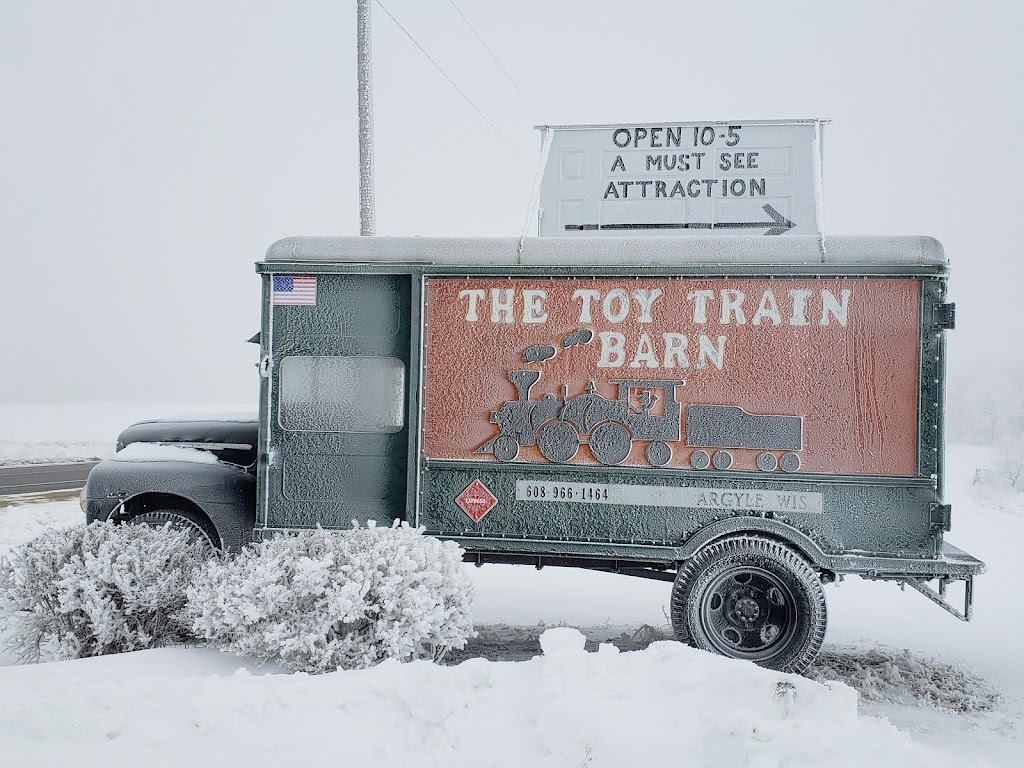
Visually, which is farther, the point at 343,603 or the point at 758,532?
the point at 758,532

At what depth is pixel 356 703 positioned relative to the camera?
399 cm

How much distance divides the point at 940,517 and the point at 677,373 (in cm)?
214

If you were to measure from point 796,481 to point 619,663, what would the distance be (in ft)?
7.30

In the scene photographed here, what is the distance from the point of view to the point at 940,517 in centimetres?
562

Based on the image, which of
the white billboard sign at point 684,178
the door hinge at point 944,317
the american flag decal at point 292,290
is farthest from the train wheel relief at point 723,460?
the american flag decal at point 292,290

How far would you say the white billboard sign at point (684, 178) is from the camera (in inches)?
297

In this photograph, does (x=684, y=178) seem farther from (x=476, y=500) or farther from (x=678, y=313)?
(x=476, y=500)

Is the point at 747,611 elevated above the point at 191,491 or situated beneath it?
situated beneath

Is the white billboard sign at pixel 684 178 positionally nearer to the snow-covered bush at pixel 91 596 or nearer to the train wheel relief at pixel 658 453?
the train wheel relief at pixel 658 453

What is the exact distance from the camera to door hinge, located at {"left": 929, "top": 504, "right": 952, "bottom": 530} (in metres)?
5.61

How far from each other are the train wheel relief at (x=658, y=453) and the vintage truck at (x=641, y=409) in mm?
17

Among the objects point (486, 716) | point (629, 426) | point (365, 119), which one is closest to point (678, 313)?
point (629, 426)

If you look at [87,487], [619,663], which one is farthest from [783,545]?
[87,487]

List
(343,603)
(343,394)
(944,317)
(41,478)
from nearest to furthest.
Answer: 1. (343,603)
2. (944,317)
3. (343,394)
4. (41,478)
